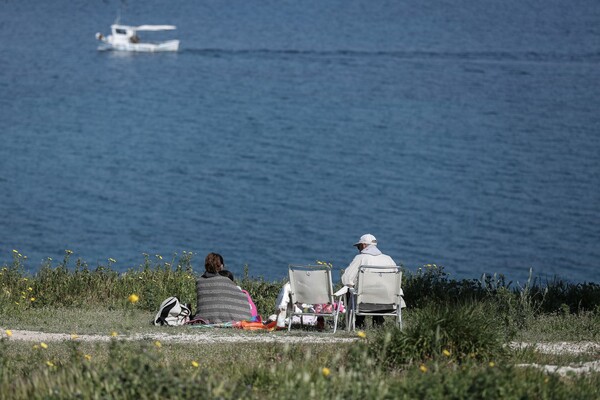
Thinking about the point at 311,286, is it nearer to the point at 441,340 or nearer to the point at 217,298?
the point at 217,298

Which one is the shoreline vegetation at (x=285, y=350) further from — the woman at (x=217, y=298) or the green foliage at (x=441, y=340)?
the woman at (x=217, y=298)

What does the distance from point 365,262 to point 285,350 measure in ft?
18.3

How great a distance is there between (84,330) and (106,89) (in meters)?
61.8

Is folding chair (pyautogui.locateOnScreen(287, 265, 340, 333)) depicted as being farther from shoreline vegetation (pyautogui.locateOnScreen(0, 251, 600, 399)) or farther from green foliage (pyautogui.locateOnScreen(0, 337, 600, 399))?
Answer: green foliage (pyautogui.locateOnScreen(0, 337, 600, 399))

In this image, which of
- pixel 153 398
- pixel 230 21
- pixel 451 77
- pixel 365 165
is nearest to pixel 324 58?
pixel 451 77

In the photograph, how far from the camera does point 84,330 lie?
41.1ft

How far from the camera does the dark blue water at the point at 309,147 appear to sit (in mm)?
38625

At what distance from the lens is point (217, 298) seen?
13.2m

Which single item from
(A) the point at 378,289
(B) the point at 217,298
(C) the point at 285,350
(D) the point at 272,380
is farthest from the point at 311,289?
(C) the point at 285,350

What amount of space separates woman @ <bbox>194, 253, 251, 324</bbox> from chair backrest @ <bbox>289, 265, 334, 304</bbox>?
2.23ft

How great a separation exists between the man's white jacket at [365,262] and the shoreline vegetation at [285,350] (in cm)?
62

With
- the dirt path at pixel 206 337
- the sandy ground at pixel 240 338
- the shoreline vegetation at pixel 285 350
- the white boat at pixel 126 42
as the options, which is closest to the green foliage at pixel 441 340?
the shoreline vegetation at pixel 285 350

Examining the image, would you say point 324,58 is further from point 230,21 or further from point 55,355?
point 55,355

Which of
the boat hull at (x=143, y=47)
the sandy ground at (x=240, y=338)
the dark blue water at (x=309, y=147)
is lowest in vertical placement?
the sandy ground at (x=240, y=338)
